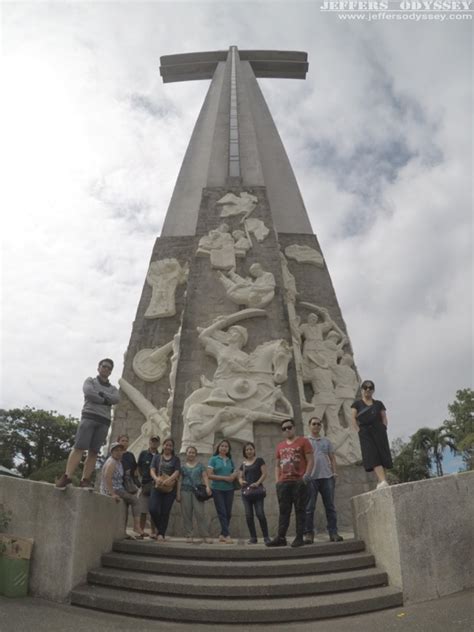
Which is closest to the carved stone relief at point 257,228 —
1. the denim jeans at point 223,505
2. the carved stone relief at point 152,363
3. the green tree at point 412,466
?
the carved stone relief at point 152,363

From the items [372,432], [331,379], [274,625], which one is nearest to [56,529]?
[274,625]

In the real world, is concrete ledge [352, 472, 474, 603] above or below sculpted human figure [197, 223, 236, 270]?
below

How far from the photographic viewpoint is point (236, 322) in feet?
30.4

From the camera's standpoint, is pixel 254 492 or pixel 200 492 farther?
pixel 200 492

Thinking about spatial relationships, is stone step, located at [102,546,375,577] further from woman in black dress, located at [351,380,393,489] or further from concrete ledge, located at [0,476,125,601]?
woman in black dress, located at [351,380,393,489]

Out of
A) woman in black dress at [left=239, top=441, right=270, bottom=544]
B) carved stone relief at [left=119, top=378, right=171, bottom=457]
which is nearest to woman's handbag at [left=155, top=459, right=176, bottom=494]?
woman in black dress at [left=239, top=441, right=270, bottom=544]

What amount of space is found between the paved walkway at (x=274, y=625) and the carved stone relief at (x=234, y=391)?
13.0 ft

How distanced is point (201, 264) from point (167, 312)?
1.70 meters

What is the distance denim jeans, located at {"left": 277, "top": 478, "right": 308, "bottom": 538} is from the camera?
5.06m

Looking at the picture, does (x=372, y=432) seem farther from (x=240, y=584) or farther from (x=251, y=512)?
(x=240, y=584)

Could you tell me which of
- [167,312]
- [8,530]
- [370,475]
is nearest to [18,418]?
[167,312]

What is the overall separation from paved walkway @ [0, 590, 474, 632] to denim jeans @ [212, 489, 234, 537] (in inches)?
78.4

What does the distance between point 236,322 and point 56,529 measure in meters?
5.35

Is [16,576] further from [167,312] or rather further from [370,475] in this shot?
[370,475]
